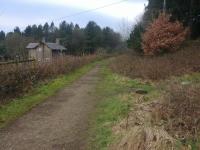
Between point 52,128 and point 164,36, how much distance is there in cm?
2339

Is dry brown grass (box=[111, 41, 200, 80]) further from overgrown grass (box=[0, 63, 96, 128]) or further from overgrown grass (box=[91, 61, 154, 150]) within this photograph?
overgrown grass (box=[0, 63, 96, 128])

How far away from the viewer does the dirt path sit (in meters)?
8.94

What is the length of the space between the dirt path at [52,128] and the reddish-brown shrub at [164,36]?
1779 cm

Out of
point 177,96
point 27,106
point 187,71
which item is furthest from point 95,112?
point 187,71

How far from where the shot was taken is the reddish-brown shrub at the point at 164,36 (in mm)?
31797

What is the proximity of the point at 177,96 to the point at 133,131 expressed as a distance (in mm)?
2296

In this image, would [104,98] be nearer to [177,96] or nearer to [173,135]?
[177,96]

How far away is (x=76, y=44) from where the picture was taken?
79812mm

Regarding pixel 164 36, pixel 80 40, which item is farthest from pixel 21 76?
pixel 80 40

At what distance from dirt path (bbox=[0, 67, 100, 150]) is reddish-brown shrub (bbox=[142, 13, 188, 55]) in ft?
58.4

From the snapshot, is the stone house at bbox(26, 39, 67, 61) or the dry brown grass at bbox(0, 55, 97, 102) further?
the stone house at bbox(26, 39, 67, 61)

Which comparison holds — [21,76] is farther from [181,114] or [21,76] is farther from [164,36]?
[164,36]

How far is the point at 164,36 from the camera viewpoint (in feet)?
106

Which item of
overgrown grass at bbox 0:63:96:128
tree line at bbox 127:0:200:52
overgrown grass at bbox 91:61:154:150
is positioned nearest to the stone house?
tree line at bbox 127:0:200:52
